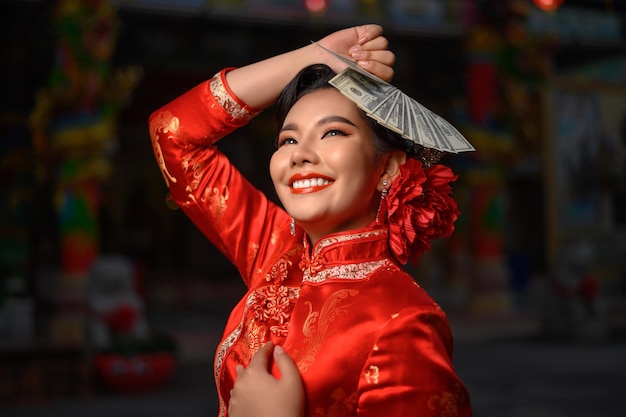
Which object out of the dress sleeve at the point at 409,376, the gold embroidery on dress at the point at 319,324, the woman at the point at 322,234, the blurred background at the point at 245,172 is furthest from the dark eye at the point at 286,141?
the blurred background at the point at 245,172

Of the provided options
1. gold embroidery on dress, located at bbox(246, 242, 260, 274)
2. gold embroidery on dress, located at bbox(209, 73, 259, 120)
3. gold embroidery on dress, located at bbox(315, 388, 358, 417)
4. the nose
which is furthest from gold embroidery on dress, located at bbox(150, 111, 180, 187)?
gold embroidery on dress, located at bbox(315, 388, 358, 417)

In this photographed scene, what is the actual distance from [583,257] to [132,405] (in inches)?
229

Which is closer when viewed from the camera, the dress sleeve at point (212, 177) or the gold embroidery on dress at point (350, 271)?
the gold embroidery on dress at point (350, 271)

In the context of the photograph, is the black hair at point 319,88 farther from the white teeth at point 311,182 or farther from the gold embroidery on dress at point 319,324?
the gold embroidery on dress at point 319,324

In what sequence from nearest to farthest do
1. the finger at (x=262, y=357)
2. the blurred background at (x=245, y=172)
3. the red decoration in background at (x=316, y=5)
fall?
the finger at (x=262, y=357), the blurred background at (x=245, y=172), the red decoration in background at (x=316, y=5)

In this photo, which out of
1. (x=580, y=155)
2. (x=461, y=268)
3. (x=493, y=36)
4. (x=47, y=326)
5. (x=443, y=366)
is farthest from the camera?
(x=580, y=155)

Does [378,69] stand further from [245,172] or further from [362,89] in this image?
[245,172]

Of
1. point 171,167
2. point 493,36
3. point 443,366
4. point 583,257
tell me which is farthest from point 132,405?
point 493,36

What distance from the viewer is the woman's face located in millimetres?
1465

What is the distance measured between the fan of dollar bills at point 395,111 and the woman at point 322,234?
0.07 meters

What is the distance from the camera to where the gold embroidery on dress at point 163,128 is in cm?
171

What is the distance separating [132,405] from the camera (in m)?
5.98

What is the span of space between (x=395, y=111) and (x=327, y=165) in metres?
0.17

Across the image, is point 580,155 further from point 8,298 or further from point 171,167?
point 171,167
